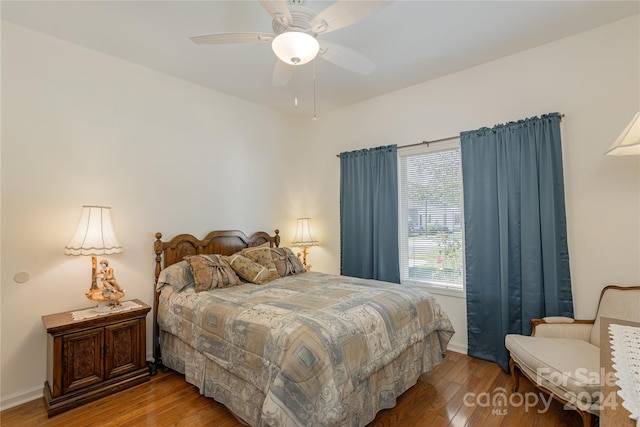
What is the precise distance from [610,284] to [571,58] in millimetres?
1974

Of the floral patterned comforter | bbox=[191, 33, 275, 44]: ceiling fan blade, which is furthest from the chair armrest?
bbox=[191, 33, 275, 44]: ceiling fan blade

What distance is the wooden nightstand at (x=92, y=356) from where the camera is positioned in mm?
2242

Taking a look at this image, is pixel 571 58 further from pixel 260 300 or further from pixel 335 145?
pixel 260 300

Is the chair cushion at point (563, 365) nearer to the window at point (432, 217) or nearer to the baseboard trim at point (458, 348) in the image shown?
the baseboard trim at point (458, 348)

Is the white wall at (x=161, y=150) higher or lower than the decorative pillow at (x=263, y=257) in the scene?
higher

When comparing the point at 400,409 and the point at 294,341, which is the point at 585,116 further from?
the point at 294,341

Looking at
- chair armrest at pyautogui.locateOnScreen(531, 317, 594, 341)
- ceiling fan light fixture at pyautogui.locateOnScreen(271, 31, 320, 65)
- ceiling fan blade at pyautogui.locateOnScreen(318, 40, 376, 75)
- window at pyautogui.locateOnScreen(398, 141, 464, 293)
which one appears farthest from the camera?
window at pyautogui.locateOnScreen(398, 141, 464, 293)

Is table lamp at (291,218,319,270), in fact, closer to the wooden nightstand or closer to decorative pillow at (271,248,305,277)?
decorative pillow at (271,248,305,277)

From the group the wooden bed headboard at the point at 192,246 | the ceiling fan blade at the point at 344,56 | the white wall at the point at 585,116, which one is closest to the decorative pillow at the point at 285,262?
the wooden bed headboard at the point at 192,246

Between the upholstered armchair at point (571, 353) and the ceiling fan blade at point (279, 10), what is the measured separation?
2.72 meters

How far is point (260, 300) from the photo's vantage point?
2.40 m

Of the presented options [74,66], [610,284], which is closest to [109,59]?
[74,66]

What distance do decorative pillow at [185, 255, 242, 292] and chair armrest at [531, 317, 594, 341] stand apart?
8.80 ft

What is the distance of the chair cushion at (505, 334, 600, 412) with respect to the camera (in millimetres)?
1780
